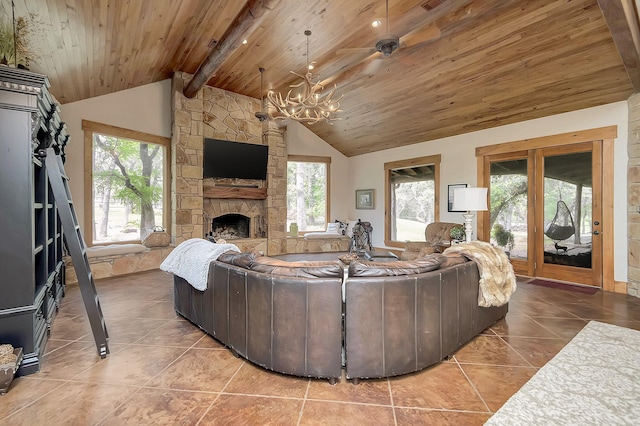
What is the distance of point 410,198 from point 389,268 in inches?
212

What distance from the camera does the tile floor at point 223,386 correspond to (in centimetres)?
172

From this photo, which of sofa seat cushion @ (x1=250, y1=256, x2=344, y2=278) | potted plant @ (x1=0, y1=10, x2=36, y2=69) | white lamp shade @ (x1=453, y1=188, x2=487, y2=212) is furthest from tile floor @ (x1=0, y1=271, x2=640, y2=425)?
potted plant @ (x1=0, y1=10, x2=36, y2=69)

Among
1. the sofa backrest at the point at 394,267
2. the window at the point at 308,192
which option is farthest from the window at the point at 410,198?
the sofa backrest at the point at 394,267

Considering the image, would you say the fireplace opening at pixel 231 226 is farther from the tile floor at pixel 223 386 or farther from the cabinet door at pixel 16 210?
the cabinet door at pixel 16 210

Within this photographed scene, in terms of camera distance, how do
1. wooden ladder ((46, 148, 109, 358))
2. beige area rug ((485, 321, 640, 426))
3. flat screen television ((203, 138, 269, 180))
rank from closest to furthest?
beige area rug ((485, 321, 640, 426)), wooden ladder ((46, 148, 109, 358)), flat screen television ((203, 138, 269, 180))

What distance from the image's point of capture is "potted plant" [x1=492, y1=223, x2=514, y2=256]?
538cm

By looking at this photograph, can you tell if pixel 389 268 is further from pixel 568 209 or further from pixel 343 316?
pixel 568 209

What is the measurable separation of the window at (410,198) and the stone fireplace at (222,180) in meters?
2.67

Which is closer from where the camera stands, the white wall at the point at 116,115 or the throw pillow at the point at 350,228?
the white wall at the point at 116,115

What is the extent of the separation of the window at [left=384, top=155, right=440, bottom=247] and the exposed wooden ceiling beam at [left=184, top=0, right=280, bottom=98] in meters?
4.55

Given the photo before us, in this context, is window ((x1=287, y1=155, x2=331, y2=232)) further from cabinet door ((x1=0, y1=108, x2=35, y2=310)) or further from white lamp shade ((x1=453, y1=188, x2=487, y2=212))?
cabinet door ((x1=0, y1=108, x2=35, y2=310))

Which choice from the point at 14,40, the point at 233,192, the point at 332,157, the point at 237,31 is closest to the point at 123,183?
the point at 233,192

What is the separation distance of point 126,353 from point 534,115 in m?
6.29

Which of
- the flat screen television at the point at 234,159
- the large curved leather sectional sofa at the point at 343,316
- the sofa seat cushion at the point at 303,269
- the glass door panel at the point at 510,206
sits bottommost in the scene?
the large curved leather sectional sofa at the point at 343,316
